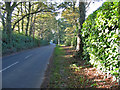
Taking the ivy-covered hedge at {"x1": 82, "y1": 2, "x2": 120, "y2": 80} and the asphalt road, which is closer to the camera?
the ivy-covered hedge at {"x1": 82, "y1": 2, "x2": 120, "y2": 80}

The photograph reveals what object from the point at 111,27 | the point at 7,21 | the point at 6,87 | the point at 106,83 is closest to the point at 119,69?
the point at 106,83

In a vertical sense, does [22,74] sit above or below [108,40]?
below

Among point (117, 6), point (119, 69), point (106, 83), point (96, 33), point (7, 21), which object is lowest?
point (106, 83)

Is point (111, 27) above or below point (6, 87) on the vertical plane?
above

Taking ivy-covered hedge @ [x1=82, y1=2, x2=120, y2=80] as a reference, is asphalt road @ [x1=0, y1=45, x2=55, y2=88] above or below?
below

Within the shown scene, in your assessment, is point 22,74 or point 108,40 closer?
point 108,40

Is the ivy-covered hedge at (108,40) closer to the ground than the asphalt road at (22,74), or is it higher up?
higher up

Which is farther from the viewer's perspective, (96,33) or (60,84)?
(96,33)

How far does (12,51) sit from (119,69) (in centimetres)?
1672

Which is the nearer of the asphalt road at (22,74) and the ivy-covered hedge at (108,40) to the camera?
the ivy-covered hedge at (108,40)

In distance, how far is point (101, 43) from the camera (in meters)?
4.69

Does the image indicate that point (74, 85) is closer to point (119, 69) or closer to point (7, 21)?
point (119, 69)

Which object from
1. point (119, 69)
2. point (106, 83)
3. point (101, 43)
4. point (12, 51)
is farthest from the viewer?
point (12, 51)

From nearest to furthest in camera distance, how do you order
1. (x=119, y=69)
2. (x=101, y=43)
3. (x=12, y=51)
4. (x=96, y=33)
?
(x=119, y=69)
(x=101, y=43)
(x=96, y=33)
(x=12, y=51)
